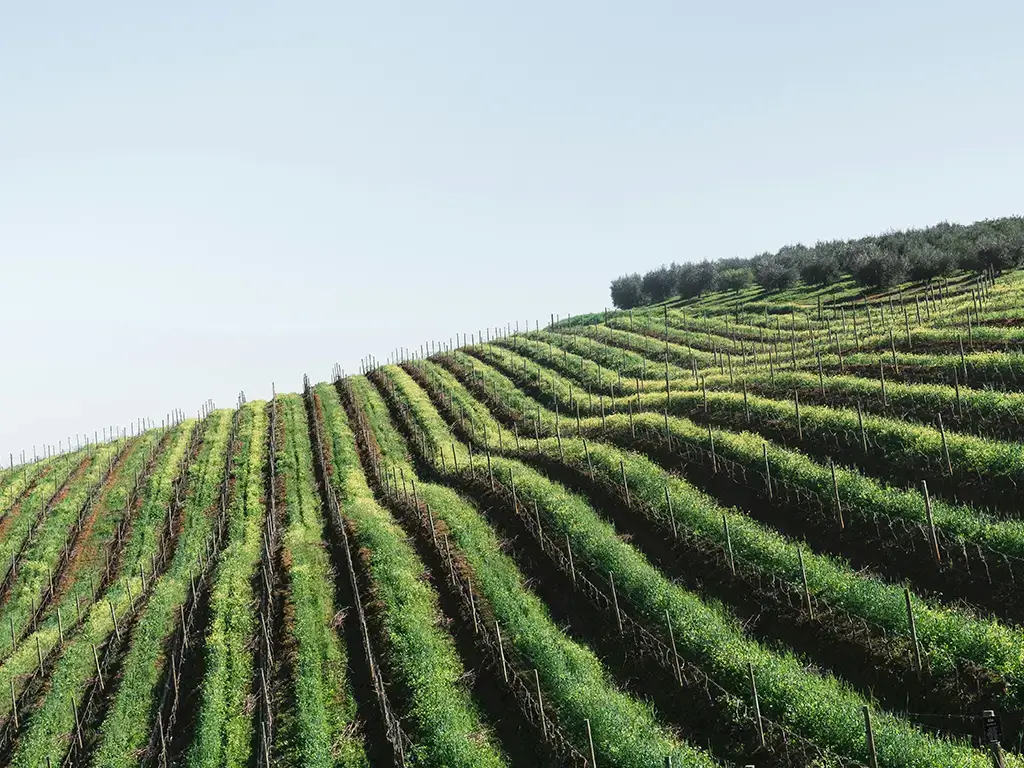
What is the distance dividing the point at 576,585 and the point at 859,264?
90.5 metres

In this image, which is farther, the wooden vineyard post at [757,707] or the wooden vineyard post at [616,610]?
the wooden vineyard post at [616,610]

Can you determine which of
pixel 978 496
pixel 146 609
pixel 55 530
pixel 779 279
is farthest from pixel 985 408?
pixel 779 279

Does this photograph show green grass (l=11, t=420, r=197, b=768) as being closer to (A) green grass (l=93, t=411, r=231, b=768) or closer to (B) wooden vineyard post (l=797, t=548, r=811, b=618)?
(A) green grass (l=93, t=411, r=231, b=768)

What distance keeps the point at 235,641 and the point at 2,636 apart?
683 inches

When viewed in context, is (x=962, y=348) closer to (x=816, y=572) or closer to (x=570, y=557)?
(x=816, y=572)

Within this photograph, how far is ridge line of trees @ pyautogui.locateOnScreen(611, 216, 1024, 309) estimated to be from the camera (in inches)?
4119

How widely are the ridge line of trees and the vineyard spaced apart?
1306 inches

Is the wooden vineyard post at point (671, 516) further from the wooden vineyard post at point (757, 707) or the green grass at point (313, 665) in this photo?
the green grass at point (313, 665)

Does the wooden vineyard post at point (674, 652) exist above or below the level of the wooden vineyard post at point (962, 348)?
below

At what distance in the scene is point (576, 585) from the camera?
Result: 3978cm

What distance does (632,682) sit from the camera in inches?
1268

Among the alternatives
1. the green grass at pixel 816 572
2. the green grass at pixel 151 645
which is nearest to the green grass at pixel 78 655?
the green grass at pixel 151 645

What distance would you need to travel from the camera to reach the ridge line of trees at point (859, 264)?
105 m

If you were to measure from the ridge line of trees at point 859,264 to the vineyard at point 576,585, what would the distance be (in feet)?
109
